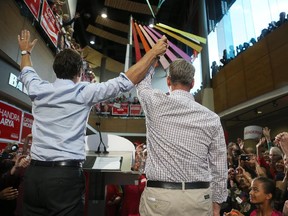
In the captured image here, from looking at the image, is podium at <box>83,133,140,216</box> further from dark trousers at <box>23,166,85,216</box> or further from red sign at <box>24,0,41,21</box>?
red sign at <box>24,0,41,21</box>

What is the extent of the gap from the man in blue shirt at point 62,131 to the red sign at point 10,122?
315cm

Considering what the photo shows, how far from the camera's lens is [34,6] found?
13.6 feet

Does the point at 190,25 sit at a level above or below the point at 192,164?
above

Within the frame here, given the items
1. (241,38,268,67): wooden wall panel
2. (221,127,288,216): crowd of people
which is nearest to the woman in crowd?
(221,127,288,216): crowd of people

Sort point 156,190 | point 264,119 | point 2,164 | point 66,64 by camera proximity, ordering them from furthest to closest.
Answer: point 264,119 < point 2,164 < point 66,64 < point 156,190

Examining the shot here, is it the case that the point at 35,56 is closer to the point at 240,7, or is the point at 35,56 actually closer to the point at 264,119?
the point at 240,7

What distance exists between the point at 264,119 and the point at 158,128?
291 inches

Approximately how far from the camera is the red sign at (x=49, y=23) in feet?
15.1

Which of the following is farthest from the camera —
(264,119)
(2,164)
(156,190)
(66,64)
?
(264,119)

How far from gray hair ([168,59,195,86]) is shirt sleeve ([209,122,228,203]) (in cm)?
30

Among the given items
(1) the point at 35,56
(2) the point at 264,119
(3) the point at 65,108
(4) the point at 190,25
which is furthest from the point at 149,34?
(4) the point at 190,25

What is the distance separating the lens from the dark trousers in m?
1.12

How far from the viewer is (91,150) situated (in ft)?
6.99

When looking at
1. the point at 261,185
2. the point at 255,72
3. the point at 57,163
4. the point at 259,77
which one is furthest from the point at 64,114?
the point at 255,72
